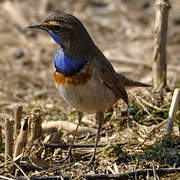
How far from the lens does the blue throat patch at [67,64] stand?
489 cm

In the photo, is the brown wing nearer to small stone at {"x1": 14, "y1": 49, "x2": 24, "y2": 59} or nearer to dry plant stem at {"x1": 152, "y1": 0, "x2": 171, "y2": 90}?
dry plant stem at {"x1": 152, "y1": 0, "x2": 171, "y2": 90}

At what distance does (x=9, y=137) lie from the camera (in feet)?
15.8

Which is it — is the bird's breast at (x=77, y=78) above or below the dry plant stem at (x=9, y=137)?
above

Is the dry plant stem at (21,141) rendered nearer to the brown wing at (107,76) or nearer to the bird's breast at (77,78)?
the bird's breast at (77,78)

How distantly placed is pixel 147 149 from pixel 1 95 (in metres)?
3.19

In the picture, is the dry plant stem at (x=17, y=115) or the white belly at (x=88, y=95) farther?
the dry plant stem at (x=17, y=115)

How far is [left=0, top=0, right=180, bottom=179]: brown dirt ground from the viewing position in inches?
201

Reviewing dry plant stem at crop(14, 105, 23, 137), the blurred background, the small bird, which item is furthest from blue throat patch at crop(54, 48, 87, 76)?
the blurred background

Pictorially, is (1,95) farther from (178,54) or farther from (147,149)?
(178,54)

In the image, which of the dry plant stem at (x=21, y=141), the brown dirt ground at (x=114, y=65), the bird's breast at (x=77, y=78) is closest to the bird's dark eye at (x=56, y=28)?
the bird's breast at (x=77, y=78)

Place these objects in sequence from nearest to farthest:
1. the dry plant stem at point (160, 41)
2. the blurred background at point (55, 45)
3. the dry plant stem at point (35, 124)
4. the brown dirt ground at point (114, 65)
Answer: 1. the dry plant stem at point (35, 124)
2. the brown dirt ground at point (114, 65)
3. the dry plant stem at point (160, 41)
4. the blurred background at point (55, 45)

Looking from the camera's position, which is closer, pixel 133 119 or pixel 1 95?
pixel 133 119

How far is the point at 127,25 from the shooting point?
33.5 feet

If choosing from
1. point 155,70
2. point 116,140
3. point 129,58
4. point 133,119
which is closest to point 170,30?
point 129,58
